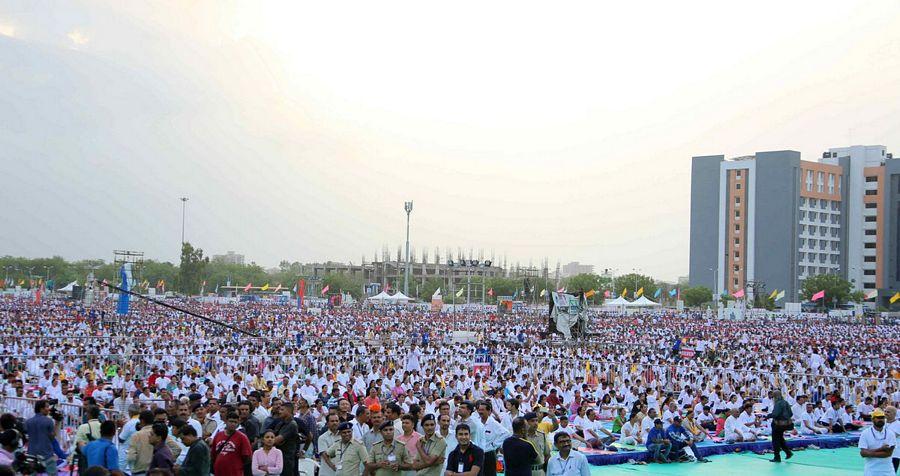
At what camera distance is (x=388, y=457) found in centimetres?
896

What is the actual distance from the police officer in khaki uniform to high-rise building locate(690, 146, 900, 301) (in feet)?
293

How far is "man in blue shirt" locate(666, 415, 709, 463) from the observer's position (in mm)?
15430

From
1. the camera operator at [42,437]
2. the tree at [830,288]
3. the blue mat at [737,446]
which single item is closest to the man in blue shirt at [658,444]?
the blue mat at [737,446]

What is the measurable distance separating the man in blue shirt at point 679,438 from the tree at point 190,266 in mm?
86703

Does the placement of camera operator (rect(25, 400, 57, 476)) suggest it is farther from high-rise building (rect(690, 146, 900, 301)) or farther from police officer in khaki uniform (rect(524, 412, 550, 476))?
high-rise building (rect(690, 146, 900, 301))

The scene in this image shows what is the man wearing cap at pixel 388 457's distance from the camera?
29.1ft

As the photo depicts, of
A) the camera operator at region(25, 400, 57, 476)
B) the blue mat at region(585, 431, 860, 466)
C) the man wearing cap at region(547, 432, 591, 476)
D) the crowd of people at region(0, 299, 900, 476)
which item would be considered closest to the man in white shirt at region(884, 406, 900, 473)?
the crowd of people at region(0, 299, 900, 476)

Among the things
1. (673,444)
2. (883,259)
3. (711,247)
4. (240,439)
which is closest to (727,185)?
(711,247)

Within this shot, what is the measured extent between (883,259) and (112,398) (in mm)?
96948

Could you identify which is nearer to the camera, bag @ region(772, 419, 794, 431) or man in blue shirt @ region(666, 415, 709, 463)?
bag @ region(772, 419, 794, 431)

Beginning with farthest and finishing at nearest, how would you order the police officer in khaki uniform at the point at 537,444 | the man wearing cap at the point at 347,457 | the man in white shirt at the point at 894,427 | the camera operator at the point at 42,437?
1. the man in white shirt at the point at 894,427
2. the camera operator at the point at 42,437
3. the police officer in khaki uniform at the point at 537,444
4. the man wearing cap at the point at 347,457

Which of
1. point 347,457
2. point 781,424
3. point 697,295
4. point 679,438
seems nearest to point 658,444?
point 679,438

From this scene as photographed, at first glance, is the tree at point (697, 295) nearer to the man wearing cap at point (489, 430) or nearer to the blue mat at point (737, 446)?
the blue mat at point (737, 446)

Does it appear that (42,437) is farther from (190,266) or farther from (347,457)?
(190,266)
